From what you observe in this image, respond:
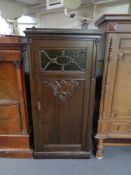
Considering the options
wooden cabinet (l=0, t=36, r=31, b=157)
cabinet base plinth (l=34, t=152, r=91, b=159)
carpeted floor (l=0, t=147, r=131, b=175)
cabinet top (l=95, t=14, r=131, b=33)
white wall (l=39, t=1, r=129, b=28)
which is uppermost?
white wall (l=39, t=1, r=129, b=28)

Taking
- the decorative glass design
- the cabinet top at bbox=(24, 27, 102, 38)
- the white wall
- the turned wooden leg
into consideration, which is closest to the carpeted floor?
the turned wooden leg

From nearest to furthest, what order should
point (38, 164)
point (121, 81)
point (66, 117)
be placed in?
point (121, 81) < point (66, 117) < point (38, 164)

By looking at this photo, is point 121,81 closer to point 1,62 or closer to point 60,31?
point 60,31

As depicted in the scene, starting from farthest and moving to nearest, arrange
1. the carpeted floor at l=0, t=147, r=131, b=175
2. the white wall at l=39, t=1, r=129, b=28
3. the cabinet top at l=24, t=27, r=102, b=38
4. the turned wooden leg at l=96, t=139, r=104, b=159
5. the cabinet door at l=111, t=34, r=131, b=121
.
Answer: the white wall at l=39, t=1, r=129, b=28 < the turned wooden leg at l=96, t=139, r=104, b=159 < the carpeted floor at l=0, t=147, r=131, b=175 < the cabinet door at l=111, t=34, r=131, b=121 < the cabinet top at l=24, t=27, r=102, b=38

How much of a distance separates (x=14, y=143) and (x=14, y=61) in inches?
41.4

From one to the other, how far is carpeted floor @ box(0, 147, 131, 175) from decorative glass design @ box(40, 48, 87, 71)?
3.84 feet

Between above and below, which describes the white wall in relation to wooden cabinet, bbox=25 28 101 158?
above

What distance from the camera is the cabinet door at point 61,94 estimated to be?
1425 mm

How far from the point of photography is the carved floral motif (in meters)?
1.53

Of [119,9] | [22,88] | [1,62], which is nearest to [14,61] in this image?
[1,62]

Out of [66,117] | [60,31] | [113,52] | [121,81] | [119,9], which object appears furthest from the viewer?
[119,9]

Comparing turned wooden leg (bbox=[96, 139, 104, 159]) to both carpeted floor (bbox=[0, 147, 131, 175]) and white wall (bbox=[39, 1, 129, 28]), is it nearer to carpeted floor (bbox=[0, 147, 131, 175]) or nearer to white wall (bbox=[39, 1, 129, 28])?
carpeted floor (bbox=[0, 147, 131, 175])

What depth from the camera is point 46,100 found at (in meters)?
1.59

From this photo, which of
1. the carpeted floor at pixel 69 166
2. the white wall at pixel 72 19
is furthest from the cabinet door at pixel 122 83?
the white wall at pixel 72 19
